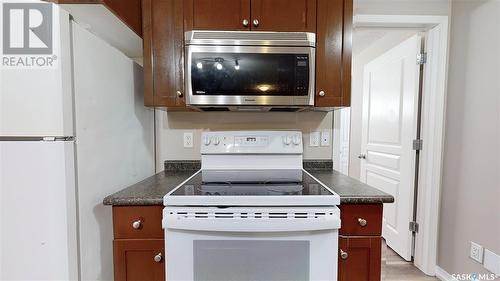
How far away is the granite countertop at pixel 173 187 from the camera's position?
1135mm

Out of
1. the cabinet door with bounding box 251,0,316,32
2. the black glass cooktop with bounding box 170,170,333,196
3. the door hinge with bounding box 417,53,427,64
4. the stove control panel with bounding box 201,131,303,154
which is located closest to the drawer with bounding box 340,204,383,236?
the black glass cooktop with bounding box 170,170,333,196

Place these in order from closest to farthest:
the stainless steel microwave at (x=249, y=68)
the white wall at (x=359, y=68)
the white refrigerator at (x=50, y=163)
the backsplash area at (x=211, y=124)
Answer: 1. the white refrigerator at (x=50, y=163)
2. the stainless steel microwave at (x=249, y=68)
3. the backsplash area at (x=211, y=124)
4. the white wall at (x=359, y=68)

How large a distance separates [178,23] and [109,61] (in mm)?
464

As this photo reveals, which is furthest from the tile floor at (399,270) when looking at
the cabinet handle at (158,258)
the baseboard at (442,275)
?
the cabinet handle at (158,258)

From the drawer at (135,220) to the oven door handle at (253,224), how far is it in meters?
0.10

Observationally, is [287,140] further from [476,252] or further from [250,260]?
[476,252]

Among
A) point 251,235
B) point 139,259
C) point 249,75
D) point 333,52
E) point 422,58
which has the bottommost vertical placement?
point 139,259

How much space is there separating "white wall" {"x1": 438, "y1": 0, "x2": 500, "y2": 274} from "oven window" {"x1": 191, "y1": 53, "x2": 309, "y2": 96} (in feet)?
4.37

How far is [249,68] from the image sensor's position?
141cm

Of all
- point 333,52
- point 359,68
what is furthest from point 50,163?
point 359,68

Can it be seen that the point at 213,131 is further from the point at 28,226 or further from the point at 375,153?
the point at 375,153

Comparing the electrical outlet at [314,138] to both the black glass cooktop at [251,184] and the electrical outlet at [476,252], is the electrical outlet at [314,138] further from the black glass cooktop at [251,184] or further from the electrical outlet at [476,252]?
the electrical outlet at [476,252]

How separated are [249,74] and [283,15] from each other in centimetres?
42

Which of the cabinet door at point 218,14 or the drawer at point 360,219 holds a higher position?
the cabinet door at point 218,14
